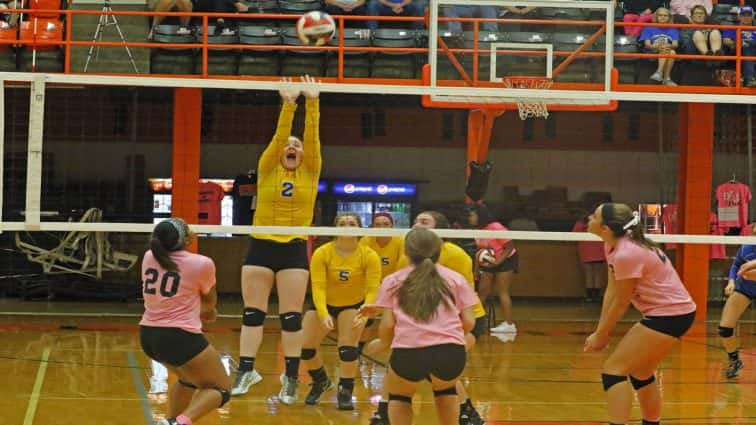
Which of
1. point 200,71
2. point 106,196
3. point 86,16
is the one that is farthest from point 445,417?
point 106,196

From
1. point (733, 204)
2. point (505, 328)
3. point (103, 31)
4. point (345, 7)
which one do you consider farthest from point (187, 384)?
point (733, 204)

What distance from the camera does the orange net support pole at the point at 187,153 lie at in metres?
15.3

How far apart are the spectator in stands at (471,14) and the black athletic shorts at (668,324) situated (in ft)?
25.9

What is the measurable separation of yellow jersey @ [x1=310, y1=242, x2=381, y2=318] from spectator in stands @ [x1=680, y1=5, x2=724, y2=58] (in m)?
9.77

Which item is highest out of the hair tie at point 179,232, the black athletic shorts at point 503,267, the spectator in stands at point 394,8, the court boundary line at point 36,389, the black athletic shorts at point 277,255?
the spectator in stands at point 394,8

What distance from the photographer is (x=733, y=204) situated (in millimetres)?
16797

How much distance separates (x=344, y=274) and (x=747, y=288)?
447 cm

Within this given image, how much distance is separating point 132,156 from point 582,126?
329 inches

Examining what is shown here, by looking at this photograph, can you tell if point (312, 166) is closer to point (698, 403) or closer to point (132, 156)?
point (698, 403)

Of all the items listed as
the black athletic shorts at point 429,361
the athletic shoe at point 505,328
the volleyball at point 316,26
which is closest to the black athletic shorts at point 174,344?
the black athletic shorts at point 429,361

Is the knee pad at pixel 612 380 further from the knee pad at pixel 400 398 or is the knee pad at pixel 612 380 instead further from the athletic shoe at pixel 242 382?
the athletic shoe at pixel 242 382

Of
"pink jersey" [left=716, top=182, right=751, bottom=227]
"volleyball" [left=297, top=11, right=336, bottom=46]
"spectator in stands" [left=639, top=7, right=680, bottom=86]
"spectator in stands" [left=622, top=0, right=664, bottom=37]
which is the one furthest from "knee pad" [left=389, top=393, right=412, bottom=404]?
"pink jersey" [left=716, top=182, right=751, bottom=227]

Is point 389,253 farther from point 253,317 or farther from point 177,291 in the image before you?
point 177,291

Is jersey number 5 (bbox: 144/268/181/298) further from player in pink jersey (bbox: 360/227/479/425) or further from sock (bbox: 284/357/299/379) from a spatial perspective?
sock (bbox: 284/357/299/379)
